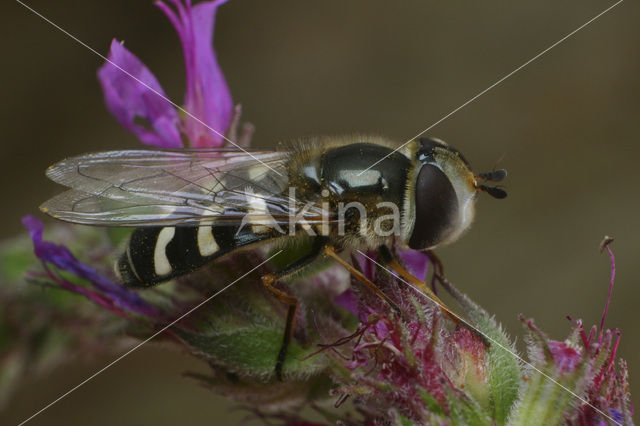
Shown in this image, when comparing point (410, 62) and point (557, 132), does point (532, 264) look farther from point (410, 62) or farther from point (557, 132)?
point (410, 62)

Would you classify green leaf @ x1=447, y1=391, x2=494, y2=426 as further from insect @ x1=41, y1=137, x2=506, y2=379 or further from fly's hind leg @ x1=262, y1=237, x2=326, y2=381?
fly's hind leg @ x1=262, y1=237, x2=326, y2=381

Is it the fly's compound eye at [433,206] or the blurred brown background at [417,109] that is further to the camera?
the blurred brown background at [417,109]

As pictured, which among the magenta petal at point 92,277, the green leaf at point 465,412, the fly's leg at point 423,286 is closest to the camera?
the green leaf at point 465,412

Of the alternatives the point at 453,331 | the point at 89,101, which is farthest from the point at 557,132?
the point at 453,331

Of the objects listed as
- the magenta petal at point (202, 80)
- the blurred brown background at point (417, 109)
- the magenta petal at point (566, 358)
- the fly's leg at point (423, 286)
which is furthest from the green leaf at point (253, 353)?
the blurred brown background at point (417, 109)

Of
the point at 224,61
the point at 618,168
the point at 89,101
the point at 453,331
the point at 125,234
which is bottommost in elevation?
the point at 125,234

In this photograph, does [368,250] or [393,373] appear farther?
[368,250]

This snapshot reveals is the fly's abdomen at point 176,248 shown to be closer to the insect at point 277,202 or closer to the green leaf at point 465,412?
the insect at point 277,202
